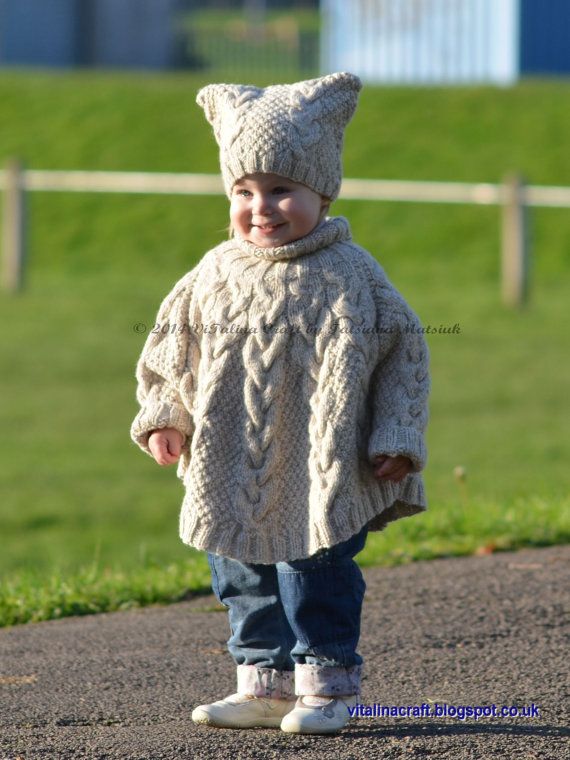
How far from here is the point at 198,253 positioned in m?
18.9

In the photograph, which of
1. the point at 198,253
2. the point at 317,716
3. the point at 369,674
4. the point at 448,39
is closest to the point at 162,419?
the point at 317,716

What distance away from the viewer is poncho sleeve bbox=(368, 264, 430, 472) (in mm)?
3447

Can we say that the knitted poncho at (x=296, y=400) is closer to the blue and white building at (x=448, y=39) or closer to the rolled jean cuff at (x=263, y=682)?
the rolled jean cuff at (x=263, y=682)

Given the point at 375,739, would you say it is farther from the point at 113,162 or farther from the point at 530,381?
the point at 113,162

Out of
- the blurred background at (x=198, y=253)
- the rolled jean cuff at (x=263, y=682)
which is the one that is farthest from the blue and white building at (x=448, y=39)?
the rolled jean cuff at (x=263, y=682)

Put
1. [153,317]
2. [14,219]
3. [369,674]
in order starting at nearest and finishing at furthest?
[369,674] → [153,317] → [14,219]

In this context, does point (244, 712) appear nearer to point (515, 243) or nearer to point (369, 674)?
point (369, 674)

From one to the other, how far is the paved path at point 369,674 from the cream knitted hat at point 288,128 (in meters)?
1.36

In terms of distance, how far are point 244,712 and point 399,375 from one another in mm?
932

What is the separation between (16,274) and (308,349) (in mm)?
13692

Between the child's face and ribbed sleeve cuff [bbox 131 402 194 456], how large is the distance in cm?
46

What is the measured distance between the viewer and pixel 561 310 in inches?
628

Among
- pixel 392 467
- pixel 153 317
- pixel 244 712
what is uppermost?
pixel 392 467

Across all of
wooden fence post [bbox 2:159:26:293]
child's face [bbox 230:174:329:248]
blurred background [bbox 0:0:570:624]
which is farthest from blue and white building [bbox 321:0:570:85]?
child's face [bbox 230:174:329:248]
